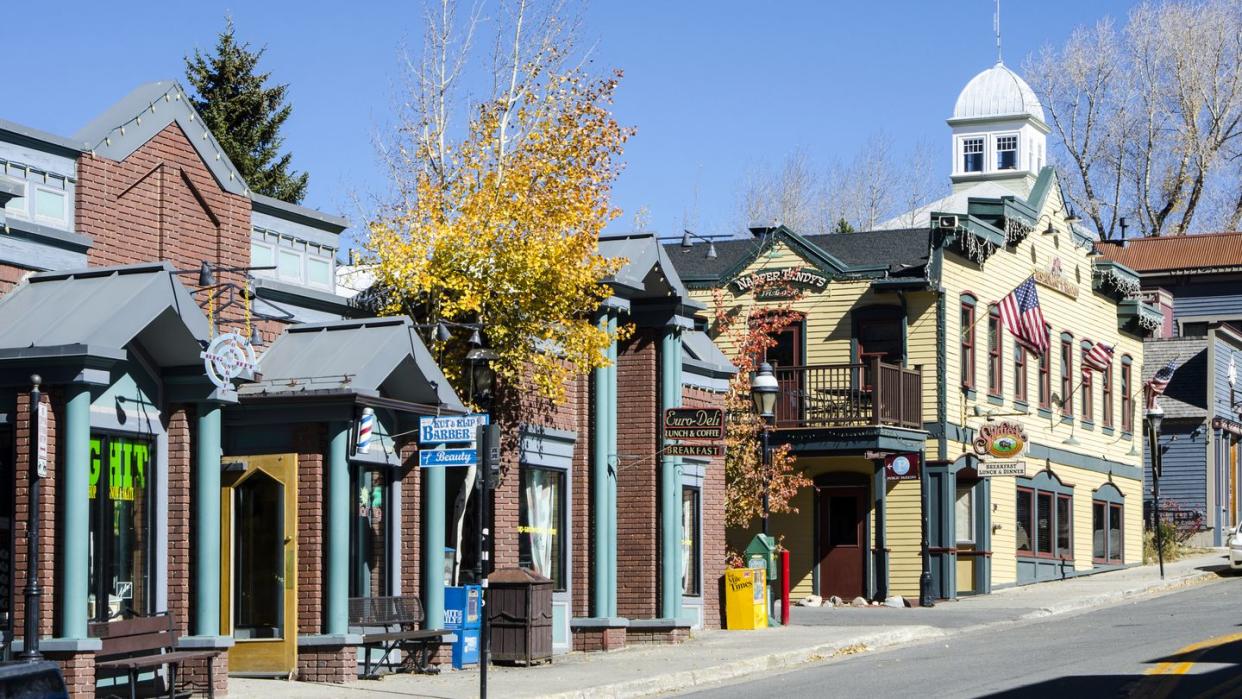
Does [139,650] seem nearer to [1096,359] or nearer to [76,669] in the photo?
[76,669]

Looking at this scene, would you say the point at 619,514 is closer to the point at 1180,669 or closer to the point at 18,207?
the point at 1180,669

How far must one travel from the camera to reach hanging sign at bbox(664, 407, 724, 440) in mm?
24078

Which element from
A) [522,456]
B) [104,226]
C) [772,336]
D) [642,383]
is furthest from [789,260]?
[104,226]

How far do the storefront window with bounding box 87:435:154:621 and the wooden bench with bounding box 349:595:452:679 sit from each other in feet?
9.55

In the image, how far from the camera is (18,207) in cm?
1689

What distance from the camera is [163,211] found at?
61.3 ft

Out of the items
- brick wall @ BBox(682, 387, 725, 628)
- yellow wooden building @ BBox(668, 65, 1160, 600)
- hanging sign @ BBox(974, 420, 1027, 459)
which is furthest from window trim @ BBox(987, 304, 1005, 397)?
brick wall @ BBox(682, 387, 725, 628)

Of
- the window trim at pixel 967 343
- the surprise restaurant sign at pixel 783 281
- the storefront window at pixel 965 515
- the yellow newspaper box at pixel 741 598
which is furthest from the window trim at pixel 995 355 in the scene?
the yellow newspaper box at pixel 741 598

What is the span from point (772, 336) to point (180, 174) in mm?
17858

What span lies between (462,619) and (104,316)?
658cm

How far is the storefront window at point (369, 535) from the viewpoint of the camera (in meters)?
19.9

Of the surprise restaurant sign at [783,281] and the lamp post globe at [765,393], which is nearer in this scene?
the lamp post globe at [765,393]

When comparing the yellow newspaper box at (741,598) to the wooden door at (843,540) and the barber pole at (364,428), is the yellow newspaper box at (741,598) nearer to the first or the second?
the wooden door at (843,540)

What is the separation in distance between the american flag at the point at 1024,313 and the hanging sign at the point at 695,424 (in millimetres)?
13520
